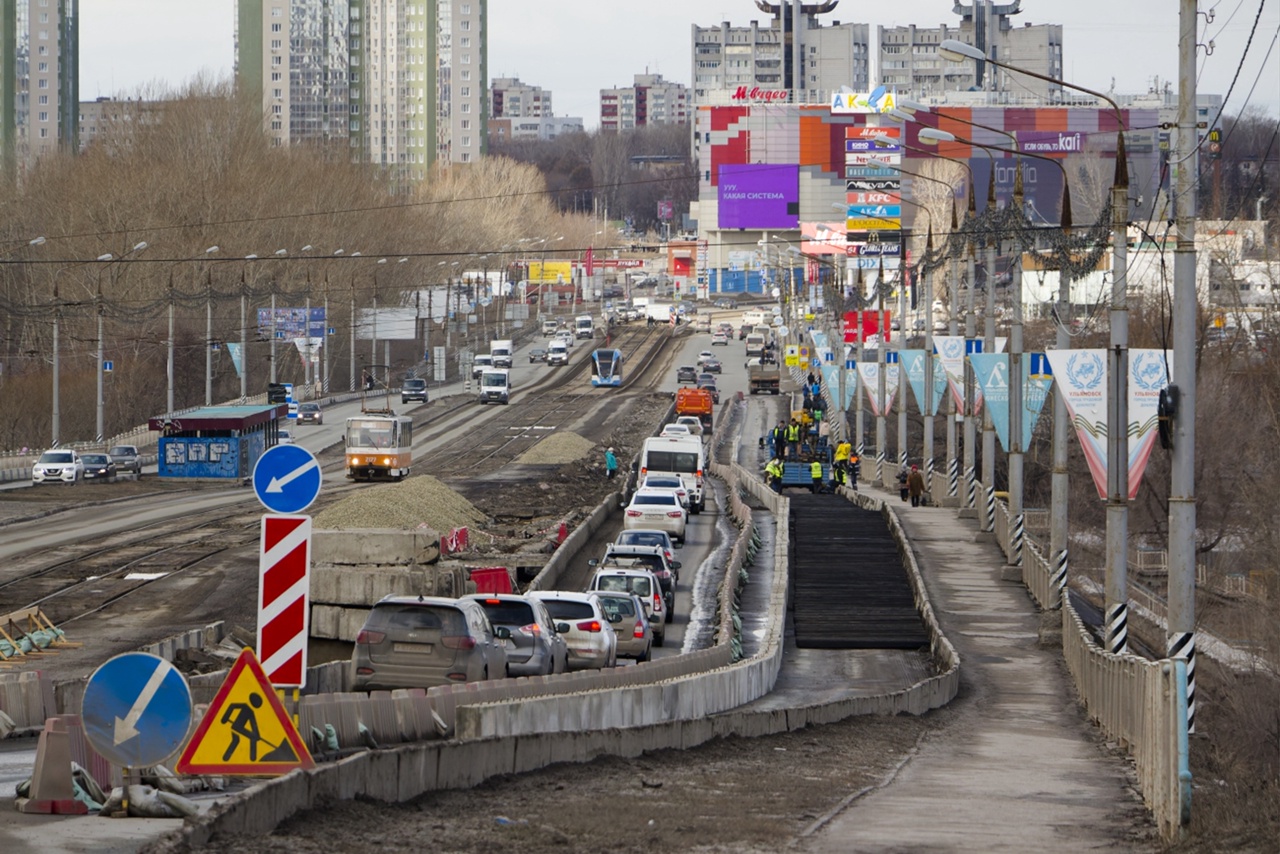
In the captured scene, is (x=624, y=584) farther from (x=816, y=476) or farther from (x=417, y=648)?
(x=816, y=476)

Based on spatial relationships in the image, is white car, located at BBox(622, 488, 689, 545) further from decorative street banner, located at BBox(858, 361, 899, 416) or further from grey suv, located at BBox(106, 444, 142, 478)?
grey suv, located at BBox(106, 444, 142, 478)

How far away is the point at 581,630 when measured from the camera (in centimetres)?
2522

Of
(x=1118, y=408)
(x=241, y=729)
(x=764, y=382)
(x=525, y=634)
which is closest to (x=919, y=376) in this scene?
(x=1118, y=408)

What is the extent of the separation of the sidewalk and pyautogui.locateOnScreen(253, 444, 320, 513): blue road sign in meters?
3.86

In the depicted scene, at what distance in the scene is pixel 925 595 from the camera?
36438 mm

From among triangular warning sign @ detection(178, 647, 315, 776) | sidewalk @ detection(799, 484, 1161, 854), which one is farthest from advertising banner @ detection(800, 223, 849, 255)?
triangular warning sign @ detection(178, 647, 315, 776)

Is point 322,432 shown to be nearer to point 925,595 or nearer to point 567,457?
point 567,457

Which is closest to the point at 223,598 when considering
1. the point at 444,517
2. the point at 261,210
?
the point at 444,517

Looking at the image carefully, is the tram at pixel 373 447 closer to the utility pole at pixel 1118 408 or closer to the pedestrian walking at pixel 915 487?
the pedestrian walking at pixel 915 487

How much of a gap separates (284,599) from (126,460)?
6030 cm

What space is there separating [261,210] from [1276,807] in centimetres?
11550

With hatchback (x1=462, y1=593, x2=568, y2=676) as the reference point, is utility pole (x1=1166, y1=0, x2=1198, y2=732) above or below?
above

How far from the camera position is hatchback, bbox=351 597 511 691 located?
19938 millimetres

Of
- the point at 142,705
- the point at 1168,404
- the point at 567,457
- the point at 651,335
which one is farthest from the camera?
the point at 651,335
